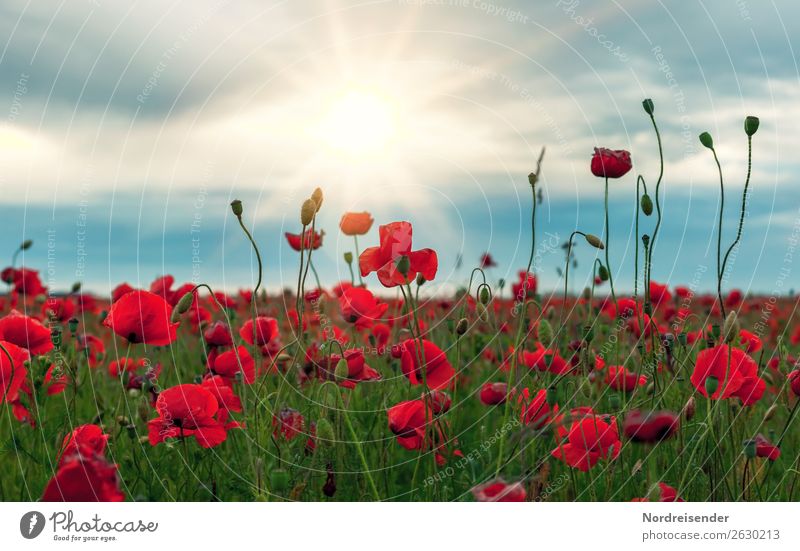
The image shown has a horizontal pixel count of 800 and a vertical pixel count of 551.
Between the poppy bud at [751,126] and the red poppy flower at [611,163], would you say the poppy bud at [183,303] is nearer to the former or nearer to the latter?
the red poppy flower at [611,163]

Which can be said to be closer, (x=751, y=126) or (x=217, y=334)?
(x=751, y=126)

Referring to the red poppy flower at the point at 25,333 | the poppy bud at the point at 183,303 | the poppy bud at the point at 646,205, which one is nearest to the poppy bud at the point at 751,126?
the poppy bud at the point at 646,205

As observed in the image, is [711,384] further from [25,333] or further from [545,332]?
[25,333]

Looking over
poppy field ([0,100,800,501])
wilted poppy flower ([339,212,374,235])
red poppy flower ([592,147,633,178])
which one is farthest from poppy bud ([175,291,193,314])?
red poppy flower ([592,147,633,178])

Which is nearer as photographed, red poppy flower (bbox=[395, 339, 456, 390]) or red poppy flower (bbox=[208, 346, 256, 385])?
red poppy flower (bbox=[395, 339, 456, 390])

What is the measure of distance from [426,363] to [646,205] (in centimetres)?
78

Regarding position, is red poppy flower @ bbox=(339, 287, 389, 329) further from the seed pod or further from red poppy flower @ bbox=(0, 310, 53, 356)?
the seed pod

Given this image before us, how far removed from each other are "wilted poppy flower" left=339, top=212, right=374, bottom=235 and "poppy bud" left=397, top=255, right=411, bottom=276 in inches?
30.2

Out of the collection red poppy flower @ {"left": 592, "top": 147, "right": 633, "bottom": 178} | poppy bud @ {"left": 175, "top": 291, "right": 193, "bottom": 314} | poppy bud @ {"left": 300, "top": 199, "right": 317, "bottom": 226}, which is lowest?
poppy bud @ {"left": 175, "top": 291, "right": 193, "bottom": 314}

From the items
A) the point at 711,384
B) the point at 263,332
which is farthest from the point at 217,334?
the point at 711,384

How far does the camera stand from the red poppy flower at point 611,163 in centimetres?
217

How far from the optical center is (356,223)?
104 inches

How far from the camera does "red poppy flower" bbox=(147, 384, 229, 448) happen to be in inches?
78.9
